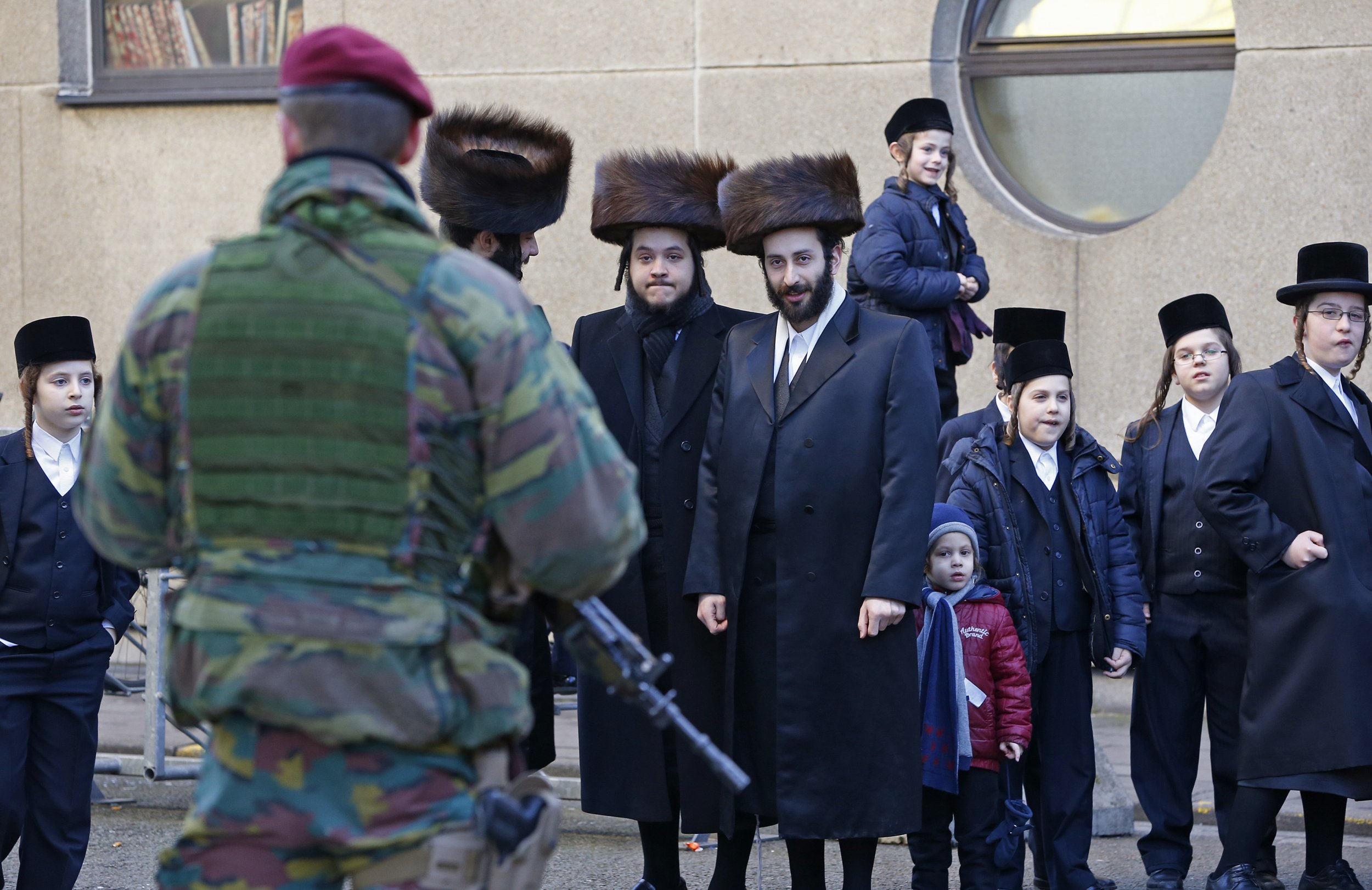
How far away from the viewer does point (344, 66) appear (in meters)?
2.82

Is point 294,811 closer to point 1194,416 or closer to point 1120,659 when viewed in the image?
point 1120,659

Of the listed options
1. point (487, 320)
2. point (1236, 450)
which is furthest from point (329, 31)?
point (1236, 450)

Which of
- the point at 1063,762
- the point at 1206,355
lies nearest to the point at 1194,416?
the point at 1206,355

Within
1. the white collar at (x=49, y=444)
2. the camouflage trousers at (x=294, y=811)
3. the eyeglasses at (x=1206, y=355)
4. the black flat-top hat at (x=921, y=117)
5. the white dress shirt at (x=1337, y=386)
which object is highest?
the black flat-top hat at (x=921, y=117)

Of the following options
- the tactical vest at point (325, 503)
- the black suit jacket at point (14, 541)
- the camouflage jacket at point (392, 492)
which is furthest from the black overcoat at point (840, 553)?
the tactical vest at point (325, 503)

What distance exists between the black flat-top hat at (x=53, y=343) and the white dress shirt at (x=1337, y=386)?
4087 millimetres

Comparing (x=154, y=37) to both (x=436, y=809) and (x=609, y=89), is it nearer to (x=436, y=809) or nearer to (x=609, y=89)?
(x=609, y=89)

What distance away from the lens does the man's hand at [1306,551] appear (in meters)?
5.55

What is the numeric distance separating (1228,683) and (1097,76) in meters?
4.47

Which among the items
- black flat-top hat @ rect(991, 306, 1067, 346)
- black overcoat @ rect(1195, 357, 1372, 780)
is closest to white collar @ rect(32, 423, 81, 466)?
black flat-top hat @ rect(991, 306, 1067, 346)

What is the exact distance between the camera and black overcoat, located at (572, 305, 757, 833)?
17.1ft

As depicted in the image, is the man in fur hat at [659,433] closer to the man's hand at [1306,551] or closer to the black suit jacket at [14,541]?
the black suit jacket at [14,541]

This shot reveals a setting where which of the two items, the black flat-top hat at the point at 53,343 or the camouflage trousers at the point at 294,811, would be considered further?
the black flat-top hat at the point at 53,343

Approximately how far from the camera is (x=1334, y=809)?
18.7 feet
